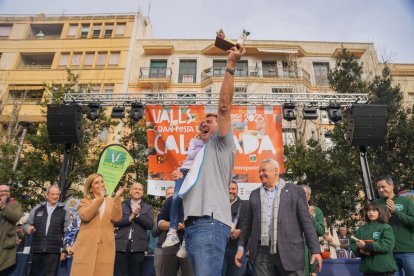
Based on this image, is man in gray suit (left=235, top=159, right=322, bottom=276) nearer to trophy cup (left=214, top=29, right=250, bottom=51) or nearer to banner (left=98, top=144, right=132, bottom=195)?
trophy cup (left=214, top=29, right=250, bottom=51)

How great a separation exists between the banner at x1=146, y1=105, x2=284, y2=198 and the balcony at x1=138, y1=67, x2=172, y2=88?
12.2 meters

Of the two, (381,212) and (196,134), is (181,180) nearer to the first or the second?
(381,212)

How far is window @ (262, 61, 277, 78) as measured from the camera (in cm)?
2083

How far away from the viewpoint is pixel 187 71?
21922 millimetres

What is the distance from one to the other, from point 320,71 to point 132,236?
20.4 m

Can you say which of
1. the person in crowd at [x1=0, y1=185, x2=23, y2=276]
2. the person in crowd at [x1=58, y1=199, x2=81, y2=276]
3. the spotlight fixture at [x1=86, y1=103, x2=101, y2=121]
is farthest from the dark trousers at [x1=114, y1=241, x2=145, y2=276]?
the spotlight fixture at [x1=86, y1=103, x2=101, y2=121]

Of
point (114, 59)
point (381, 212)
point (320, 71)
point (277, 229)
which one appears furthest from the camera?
point (114, 59)

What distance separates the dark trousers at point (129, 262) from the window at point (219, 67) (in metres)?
16.8

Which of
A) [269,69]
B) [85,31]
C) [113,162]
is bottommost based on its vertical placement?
[113,162]

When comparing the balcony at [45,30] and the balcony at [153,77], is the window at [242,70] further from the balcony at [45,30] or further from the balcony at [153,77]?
the balcony at [45,30]

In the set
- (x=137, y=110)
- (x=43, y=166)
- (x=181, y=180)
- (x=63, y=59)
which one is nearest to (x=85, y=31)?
(x=63, y=59)

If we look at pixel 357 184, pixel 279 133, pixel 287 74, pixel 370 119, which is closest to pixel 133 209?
pixel 279 133

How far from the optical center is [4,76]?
22.2m

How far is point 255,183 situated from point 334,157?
5554 millimetres
